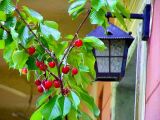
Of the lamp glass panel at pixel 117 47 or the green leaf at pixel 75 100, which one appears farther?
the lamp glass panel at pixel 117 47

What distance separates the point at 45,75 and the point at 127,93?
240cm

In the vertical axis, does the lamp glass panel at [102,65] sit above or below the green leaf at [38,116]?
below

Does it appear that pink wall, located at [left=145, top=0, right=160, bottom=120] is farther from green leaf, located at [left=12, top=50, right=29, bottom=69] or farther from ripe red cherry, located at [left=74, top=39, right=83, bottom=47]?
green leaf, located at [left=12, top=50, right=29, bottom=69]

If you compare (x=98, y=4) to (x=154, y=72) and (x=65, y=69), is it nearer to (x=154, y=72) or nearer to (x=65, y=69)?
(x=65, y=69)

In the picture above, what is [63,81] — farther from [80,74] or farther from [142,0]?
[142,0]

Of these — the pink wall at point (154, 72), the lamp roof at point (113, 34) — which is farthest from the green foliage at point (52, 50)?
the lamp roof at point (113, 34)

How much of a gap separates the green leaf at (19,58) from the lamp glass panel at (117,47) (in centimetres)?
98

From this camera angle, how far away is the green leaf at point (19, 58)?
7.82 ft

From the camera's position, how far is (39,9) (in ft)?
20.8

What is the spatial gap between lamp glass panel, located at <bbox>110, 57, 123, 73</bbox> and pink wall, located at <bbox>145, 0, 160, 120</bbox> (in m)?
0.24

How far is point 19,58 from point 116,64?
1.08 meters

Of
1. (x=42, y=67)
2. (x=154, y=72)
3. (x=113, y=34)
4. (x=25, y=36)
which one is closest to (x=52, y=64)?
(x=42, y=67)

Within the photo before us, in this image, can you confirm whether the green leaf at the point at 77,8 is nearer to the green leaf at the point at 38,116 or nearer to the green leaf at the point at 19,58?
the green leaf at the point at 19,58

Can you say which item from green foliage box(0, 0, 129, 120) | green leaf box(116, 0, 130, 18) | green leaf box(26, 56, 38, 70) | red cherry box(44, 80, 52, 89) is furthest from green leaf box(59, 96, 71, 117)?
green leaf box(116, 0, 130, 18)
